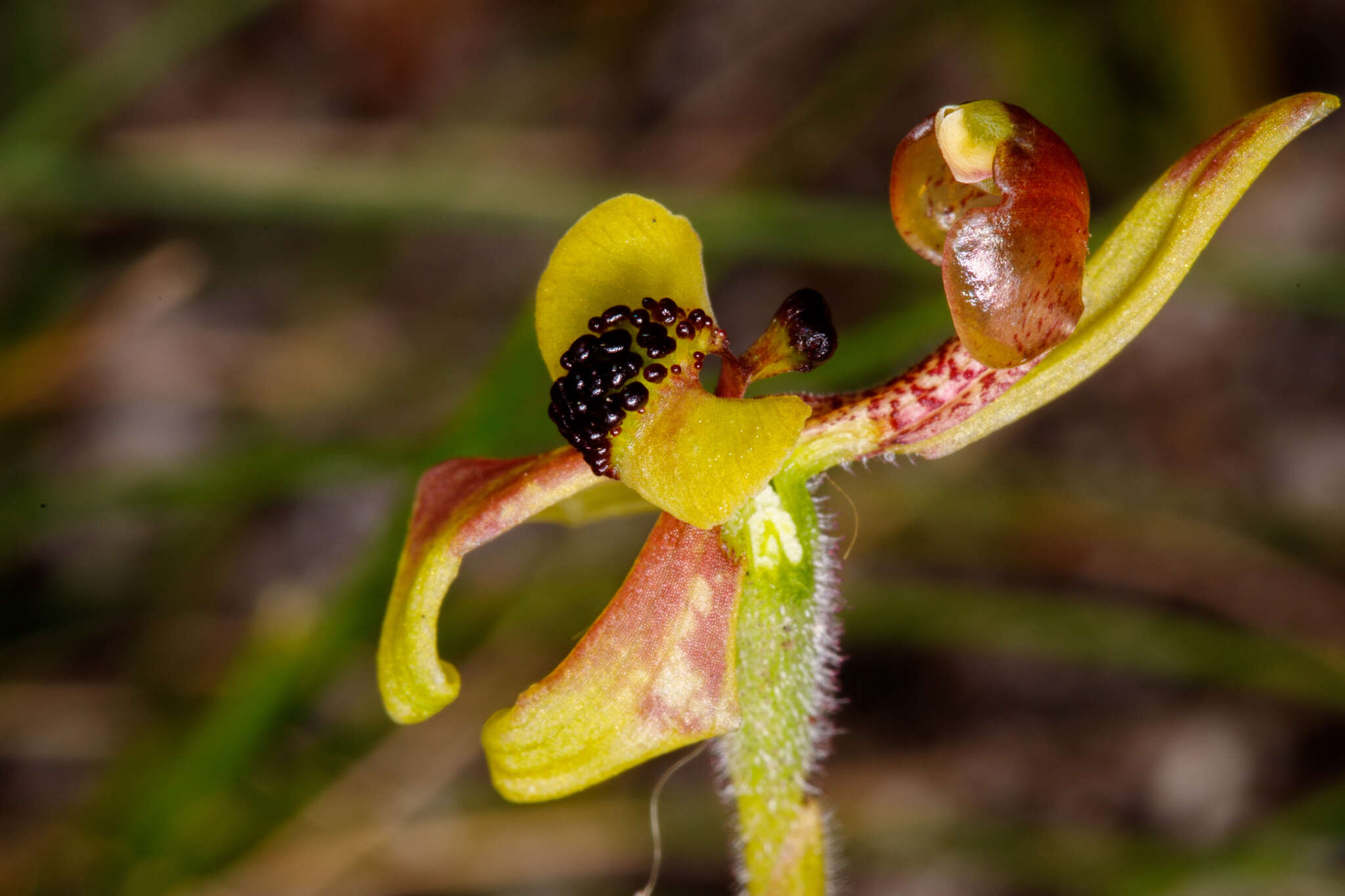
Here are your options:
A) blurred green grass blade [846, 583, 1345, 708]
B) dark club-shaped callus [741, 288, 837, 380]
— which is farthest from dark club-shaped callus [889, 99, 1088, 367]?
blurred green grass blade [846, 583, 1345, 708]

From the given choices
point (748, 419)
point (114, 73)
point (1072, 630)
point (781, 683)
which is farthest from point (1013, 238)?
point (114, 73)

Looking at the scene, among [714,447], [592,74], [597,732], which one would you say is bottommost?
[597,732]

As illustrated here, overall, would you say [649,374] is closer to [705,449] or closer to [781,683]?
[705,449]

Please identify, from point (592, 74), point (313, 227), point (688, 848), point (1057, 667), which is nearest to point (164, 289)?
point (313, 227)

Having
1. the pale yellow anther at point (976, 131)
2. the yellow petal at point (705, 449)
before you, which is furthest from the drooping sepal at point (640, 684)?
the pale yellow anther at point (976, 131)

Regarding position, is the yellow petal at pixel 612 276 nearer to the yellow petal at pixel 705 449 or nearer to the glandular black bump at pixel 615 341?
the glandular black bump at pixel 615 341

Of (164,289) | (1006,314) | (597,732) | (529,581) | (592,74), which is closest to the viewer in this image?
(1006,314)

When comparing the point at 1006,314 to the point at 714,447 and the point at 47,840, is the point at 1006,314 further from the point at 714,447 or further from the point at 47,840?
the point at 47,840
